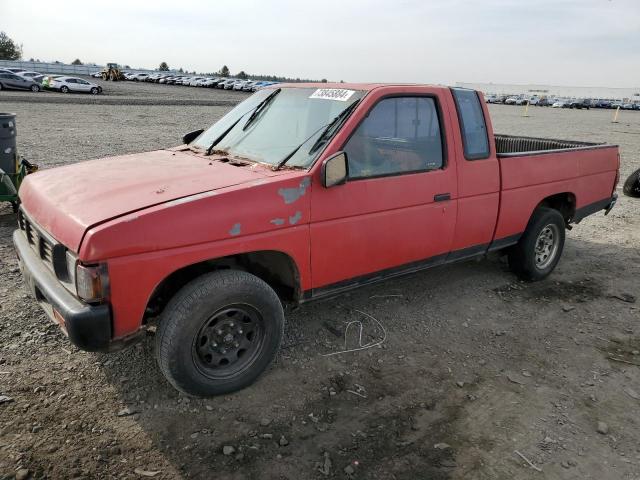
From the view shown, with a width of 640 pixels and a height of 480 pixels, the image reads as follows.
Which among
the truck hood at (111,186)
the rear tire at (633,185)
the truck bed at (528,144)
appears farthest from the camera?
the rear tire at (633,185)

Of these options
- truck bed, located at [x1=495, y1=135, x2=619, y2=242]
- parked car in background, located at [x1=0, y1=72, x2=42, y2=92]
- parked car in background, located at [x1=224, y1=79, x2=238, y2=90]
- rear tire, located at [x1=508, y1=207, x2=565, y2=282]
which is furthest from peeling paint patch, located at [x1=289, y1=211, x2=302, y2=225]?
parked car in background, located at [x1=224, y1=79, x2=238, y2=90]

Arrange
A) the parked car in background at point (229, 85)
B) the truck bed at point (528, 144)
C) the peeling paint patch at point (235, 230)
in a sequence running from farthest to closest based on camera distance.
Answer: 1. the parked car in background at point (229, 85)
2. the truck bed at point (528, 144)
3. the peeling paint patch at point (235, 230)

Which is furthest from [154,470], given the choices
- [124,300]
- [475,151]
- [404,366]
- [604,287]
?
[604,287]

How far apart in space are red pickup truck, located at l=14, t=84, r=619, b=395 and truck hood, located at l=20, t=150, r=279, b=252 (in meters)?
0.02

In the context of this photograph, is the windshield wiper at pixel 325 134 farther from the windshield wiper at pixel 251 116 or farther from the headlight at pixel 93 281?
the headlight at pixel 93 281

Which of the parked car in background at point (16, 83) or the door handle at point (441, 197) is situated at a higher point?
the parked car in background at point (16, 83)

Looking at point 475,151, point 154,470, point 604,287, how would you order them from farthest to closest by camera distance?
point 604,287 → point 475,151 → point 154,470

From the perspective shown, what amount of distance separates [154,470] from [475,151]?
344cm

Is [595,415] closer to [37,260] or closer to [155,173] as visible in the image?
[155,173]

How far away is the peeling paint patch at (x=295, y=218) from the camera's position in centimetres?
321

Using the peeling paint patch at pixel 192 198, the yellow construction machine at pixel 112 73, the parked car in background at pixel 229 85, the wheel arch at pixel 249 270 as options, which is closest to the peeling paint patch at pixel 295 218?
the wheel arch at pixel 249 270

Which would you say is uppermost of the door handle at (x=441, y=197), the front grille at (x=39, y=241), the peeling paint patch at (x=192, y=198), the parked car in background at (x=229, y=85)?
the parked car in background at (x=229, y=85)

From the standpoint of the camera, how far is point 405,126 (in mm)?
3916

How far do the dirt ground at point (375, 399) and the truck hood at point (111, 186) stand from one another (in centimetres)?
109
